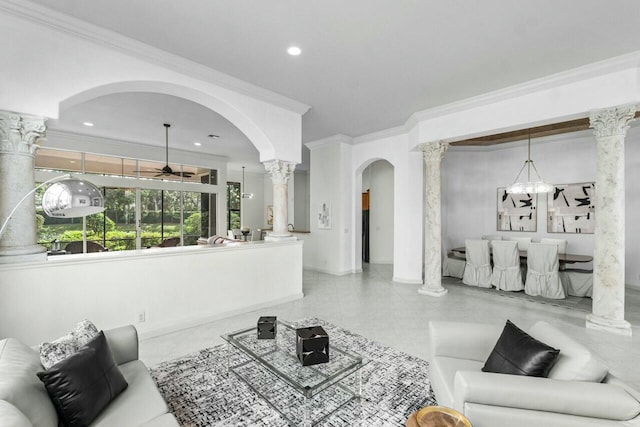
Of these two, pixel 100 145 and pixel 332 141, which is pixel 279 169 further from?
pixel 100 145

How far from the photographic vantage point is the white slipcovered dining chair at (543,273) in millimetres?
5051

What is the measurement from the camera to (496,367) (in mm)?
1812

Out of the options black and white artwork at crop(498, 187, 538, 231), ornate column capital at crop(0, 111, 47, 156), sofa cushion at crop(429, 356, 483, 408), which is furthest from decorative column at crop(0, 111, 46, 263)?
black and white artwork at crop(498, 187, 538, 231)

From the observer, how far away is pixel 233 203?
1181 cm

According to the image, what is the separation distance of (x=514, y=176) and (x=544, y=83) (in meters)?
3.66

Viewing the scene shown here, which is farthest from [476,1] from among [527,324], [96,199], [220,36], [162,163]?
[162,163]

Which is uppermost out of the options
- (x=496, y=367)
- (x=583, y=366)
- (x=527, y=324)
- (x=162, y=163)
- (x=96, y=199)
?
(x=162, y=163)

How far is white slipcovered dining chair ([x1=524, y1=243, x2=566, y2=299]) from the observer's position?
16.6 ft

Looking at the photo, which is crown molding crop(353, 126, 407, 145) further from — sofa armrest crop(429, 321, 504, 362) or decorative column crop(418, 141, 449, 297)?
sofa armrest crop(429, 321, 504, 362)

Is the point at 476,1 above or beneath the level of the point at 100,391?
above

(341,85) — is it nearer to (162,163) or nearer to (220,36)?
(220,36)

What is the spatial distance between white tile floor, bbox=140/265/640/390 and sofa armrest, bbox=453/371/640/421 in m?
1.61

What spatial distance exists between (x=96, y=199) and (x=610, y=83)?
5596 mm

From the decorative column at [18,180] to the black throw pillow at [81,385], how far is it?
6.10ft
